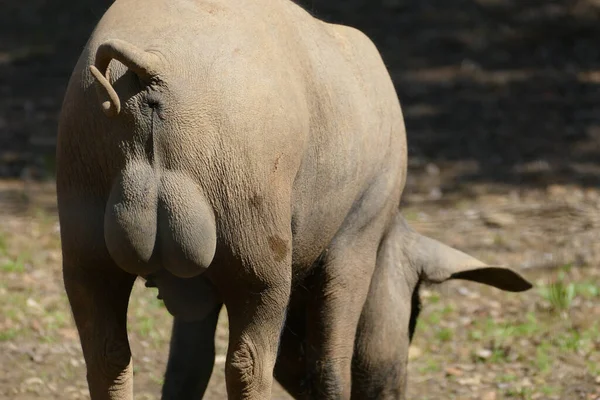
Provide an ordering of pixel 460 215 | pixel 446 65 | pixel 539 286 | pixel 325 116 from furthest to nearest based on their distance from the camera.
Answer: pixel 446 65
pixel 460 215
pixel 539 286
pixel 325 116

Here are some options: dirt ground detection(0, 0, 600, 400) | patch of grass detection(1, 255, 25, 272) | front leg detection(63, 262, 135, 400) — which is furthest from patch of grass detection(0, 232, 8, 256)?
front leg detection(63, 262, 135, 400)

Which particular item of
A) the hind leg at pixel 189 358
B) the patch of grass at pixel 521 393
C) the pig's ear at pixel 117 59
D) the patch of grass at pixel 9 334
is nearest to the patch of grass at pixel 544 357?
the patch of grass at pixel 521 393

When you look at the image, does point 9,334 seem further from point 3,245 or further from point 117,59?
point 117,59

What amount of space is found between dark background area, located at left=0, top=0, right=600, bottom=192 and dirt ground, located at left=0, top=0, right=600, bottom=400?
0.02m

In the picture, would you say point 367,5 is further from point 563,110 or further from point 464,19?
point 563,110

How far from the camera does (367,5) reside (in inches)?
464

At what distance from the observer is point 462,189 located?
8469 mm

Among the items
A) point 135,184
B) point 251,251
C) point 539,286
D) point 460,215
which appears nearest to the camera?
point 135,184

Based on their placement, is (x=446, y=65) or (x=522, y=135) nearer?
(x=522, y=135)

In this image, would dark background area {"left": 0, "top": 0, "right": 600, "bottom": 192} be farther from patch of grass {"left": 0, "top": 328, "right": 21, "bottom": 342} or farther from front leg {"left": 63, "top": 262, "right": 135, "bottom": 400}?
front leg {"left": 63, "top": 262, "right": 135, "bottom": 400}

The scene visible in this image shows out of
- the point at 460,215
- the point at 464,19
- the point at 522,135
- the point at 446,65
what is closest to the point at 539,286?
the point at 460,215

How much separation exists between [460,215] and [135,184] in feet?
17.3

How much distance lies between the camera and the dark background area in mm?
9023

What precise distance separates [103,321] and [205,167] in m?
0.57
